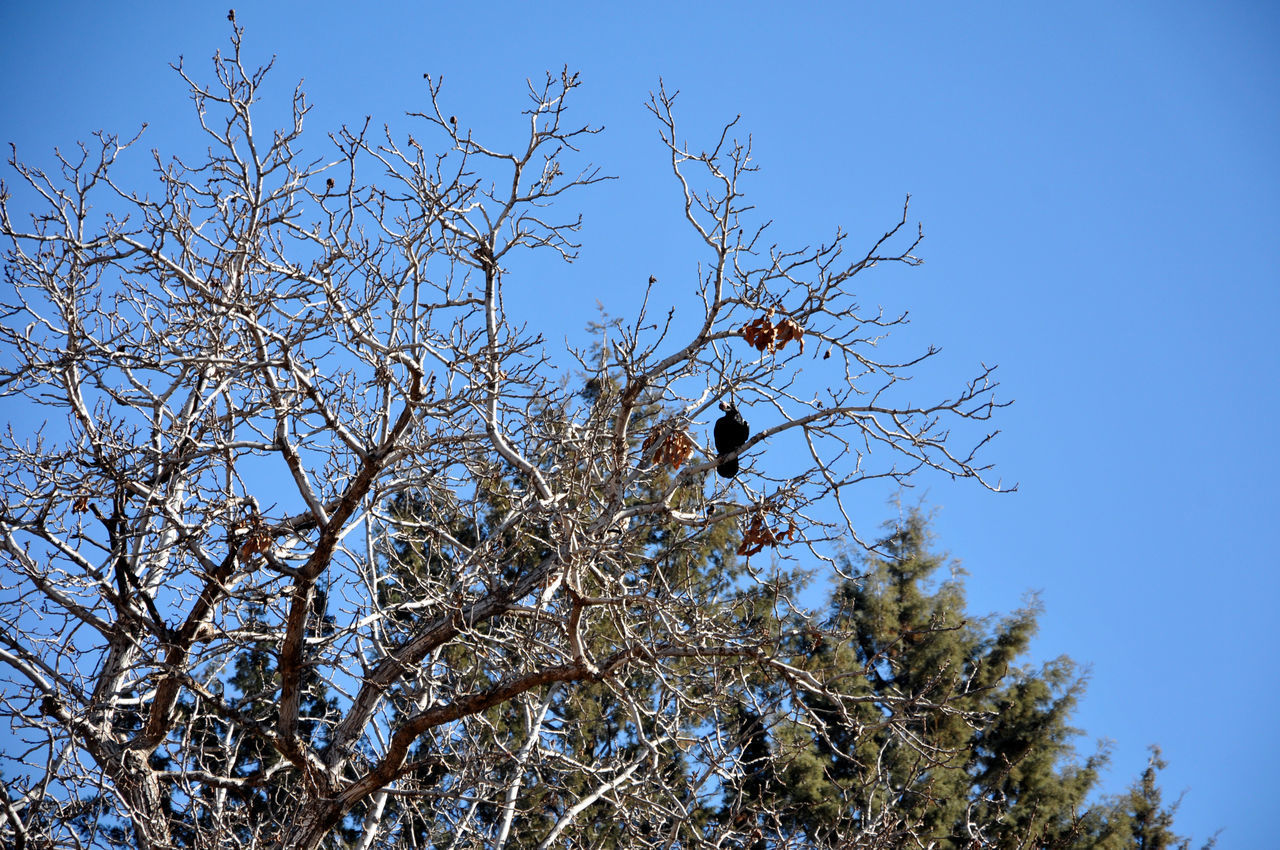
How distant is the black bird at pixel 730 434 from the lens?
16.9 feet

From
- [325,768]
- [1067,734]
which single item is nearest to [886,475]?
[325,768]

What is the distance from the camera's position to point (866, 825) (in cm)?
625

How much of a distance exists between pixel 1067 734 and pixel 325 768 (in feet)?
35.3

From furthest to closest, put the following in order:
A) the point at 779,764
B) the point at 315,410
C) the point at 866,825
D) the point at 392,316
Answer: the point at 779,764 → the point at 866,825 → the point at 392,316 → the point at 315,410

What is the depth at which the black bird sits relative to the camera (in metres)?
5.14

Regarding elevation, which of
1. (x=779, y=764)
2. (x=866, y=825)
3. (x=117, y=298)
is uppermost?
(x=117, y=298)

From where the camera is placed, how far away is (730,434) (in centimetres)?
518

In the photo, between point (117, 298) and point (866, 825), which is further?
point (117, 298)

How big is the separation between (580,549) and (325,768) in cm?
215

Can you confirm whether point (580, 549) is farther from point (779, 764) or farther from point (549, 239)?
point (779, 764)

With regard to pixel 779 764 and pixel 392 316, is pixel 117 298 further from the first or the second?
pixel 779 764

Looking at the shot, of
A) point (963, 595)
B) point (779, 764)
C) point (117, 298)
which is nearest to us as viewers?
point (117, 298)

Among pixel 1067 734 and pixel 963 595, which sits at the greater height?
pixel 963 595

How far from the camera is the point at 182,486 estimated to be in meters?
6.73
